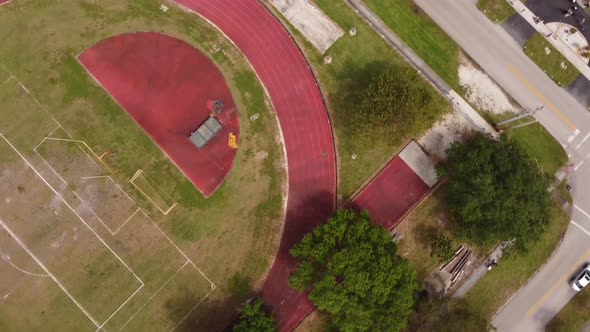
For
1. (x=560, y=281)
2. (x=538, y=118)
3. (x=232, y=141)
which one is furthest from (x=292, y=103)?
(x=560, y=281)

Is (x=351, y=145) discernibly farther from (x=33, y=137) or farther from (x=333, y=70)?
(x=33, y=137)

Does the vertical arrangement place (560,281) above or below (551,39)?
below

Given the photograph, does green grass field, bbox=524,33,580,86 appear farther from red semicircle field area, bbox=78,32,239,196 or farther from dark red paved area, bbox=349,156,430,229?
red semicircle field area, bbox=78,32,239,196

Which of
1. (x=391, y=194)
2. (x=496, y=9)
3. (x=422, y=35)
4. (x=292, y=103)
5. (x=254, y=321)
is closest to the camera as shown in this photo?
(x=254, y=321)

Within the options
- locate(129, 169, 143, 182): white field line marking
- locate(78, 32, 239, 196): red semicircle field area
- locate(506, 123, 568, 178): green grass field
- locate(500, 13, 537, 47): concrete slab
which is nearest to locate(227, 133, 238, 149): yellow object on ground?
locate(78, 32, 239, 196): red semicircle field area

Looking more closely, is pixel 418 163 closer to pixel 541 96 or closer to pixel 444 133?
pixel 444 133

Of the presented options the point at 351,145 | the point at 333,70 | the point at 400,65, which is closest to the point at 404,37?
the point at 400,65
